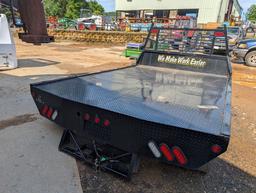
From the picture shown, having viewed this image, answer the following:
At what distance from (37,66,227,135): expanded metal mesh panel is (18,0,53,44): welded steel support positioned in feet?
1.98

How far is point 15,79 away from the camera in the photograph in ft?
19.6

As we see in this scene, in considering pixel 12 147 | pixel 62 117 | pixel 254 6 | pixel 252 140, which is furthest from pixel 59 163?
pixel 254 6

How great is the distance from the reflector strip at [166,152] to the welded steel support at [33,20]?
1908mm

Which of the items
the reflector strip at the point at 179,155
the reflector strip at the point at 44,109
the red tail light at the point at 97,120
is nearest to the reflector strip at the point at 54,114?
the reflector strip at the point at 44,109

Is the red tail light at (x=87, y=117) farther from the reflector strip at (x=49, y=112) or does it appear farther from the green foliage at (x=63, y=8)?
the green foliage at (x=63, y=8)

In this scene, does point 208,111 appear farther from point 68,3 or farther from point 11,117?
point 68,3

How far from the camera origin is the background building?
30906 mm

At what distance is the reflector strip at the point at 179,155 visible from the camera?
67.6 inches

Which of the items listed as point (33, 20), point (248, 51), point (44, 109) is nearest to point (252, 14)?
point (248, 51)

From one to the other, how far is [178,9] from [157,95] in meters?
34.5

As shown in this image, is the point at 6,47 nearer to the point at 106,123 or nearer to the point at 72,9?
the point at 106,123

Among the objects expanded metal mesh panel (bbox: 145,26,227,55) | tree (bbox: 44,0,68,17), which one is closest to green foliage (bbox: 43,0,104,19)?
tree (bbox: 44,0,68,17)

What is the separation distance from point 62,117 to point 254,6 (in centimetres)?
6974

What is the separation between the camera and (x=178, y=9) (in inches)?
1307
